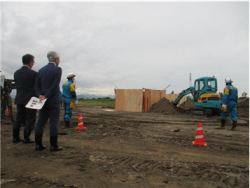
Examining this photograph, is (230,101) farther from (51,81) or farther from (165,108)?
(165,108)

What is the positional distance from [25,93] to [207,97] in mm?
12344

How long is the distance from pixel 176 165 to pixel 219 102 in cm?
1139

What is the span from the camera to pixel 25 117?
487 centimetres

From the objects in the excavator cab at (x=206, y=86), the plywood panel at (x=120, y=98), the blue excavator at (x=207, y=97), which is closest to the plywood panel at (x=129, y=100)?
the plywood panel at (x=120, y=98)

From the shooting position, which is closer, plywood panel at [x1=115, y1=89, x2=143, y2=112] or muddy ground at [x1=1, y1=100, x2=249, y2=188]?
muddy ground at [x1=1, y1=100, x2=249, y2=188]

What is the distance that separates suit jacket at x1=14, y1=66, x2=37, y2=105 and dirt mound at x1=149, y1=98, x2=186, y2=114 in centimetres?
1342

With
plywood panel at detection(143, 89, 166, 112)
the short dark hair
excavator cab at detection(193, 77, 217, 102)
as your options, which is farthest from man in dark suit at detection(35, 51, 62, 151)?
plywood panel at detection(143, 89, 166, 112)

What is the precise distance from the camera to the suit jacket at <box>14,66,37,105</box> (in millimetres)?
4695

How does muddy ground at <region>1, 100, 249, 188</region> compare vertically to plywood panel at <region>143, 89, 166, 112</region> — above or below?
below

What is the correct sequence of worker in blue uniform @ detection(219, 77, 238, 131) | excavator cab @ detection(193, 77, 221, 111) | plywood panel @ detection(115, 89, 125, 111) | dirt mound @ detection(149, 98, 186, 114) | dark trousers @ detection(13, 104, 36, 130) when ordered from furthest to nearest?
plywood panel @ detection(115, 89, 125, 111), dirt mound @ detection(149, 98, 186, 114), excavator cab @ detection(193, 77, 221, 111), worker in blue uniform @ detection(219, 77, 238, 131), dark trousers @ detection(13, 104, 36, 130)

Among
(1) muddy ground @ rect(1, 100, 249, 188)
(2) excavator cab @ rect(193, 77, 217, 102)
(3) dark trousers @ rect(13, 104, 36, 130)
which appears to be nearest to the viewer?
(1) muddy ground @ rect(1, 100, 249, 188)

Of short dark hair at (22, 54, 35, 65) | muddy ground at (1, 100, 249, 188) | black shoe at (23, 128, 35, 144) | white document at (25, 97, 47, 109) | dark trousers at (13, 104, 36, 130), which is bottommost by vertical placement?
muddy ground at (1, 100, 249, 188)

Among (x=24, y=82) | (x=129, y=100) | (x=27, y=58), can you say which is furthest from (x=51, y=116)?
(x=129, y=100)

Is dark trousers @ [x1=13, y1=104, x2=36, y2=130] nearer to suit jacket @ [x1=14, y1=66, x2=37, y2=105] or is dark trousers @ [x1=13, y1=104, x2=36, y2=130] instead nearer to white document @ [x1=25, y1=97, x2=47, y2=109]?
suit jacket @ [x1=14, y1=66, x2=37, y2=105]
